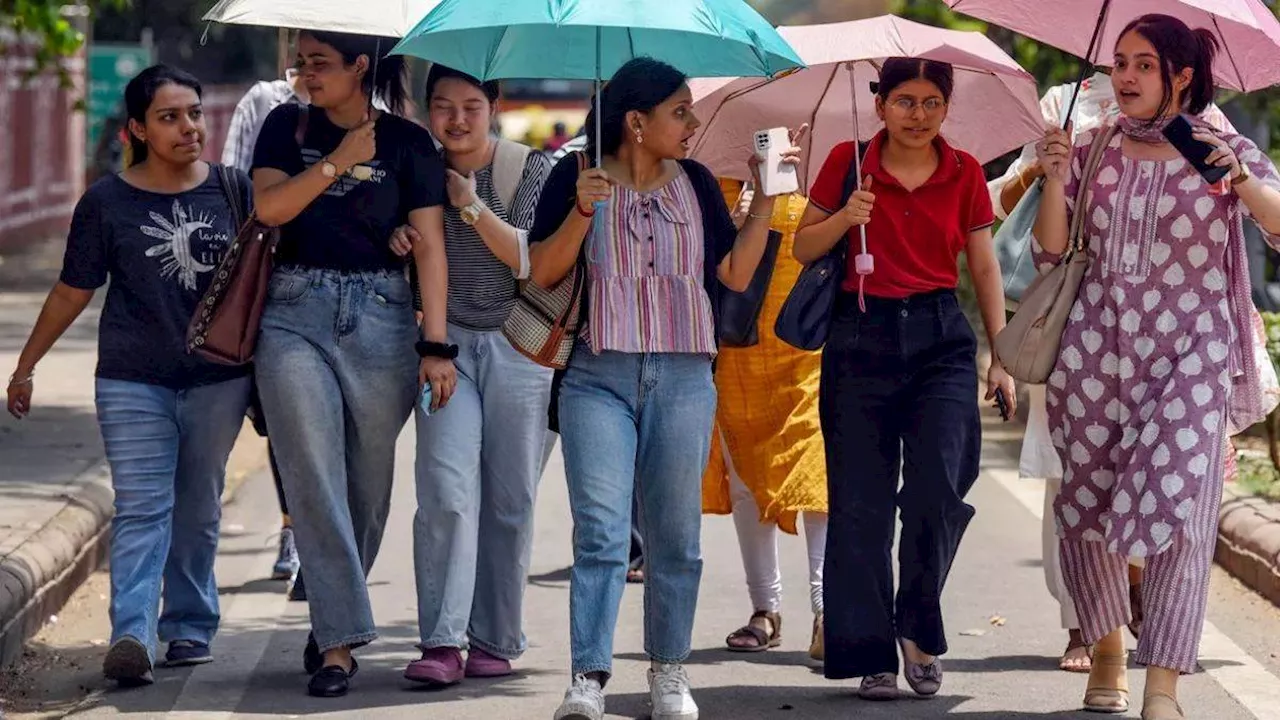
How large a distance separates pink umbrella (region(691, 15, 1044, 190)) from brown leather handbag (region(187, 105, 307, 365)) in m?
1.38

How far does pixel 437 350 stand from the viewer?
21.3 ft

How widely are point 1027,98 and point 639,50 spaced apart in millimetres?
1223

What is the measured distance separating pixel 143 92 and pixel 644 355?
6.18ft

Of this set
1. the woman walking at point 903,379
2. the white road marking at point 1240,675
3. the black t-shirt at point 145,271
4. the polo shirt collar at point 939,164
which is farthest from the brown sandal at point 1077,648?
the black t-shirt at point 145,271

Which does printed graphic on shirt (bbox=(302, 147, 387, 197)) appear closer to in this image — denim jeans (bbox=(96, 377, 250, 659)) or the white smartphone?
denim jeans (bbox=(96, 377, 250, 659))

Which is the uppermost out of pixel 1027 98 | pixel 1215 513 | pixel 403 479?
pixel 1027 98

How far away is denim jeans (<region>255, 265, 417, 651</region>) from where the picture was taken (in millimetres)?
6547

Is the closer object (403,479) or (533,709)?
(533,709)

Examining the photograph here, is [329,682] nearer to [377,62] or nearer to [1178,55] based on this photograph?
[377,62]

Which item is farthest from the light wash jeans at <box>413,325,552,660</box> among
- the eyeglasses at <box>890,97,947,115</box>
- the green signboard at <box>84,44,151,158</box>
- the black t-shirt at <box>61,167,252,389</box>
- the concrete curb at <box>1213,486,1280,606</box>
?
the green signboard at <box>84,44,151,158</box>

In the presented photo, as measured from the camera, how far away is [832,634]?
6543 millimetres

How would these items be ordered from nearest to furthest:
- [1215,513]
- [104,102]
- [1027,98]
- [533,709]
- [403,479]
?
[1215,513] < [533,709] < [1027,98] < [403,479] < [104,102]

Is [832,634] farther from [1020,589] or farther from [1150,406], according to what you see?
[1020,589]

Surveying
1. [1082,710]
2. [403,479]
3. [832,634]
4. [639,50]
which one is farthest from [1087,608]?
[403,479]
